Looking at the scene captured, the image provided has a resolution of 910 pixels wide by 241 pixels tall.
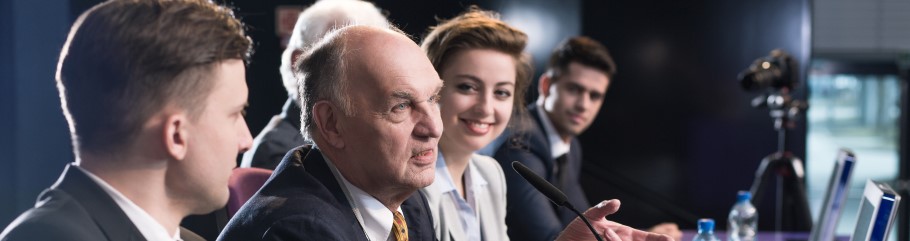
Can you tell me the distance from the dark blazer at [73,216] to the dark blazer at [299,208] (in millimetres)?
269

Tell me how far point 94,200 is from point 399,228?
1.92 ft

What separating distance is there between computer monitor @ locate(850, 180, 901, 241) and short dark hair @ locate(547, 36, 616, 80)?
159 centimetres

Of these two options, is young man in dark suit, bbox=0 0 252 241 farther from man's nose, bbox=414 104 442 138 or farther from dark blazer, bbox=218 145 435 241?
man's nose, bbox=414 104 442 138

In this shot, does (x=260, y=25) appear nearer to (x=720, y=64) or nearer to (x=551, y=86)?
(x=551, y=86)

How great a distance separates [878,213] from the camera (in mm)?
1615

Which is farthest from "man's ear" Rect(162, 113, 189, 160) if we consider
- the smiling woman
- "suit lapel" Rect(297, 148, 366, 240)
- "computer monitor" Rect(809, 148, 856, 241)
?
"computer monitor" Rect(809, 148, 856, 241)

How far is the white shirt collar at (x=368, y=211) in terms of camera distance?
1.40 metres

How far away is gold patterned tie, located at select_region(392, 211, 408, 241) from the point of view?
1470mm

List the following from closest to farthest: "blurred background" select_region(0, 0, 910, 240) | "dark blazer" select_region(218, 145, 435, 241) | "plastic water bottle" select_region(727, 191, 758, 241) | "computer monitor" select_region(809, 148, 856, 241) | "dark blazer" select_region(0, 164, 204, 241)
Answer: "dark blazer" select_region(0, 164, 204, 241) < "dark blazer" select_region(218, 145, 435, 241) < "computer monitor" select_region(809, 148, 856, 241) < "plastic water bottle" select_region(727, 191, 758, 241) < "blurred background" select_region(0, 0, 910, 240)

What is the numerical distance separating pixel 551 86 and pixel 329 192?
2.16m

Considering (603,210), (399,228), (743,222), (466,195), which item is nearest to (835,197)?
(743,222)

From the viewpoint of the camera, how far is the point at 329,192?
1.34m

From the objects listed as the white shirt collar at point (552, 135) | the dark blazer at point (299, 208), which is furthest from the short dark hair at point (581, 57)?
the dark blazer at point (299, 208)

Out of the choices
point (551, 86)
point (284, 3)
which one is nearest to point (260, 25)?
point (284, 3)
